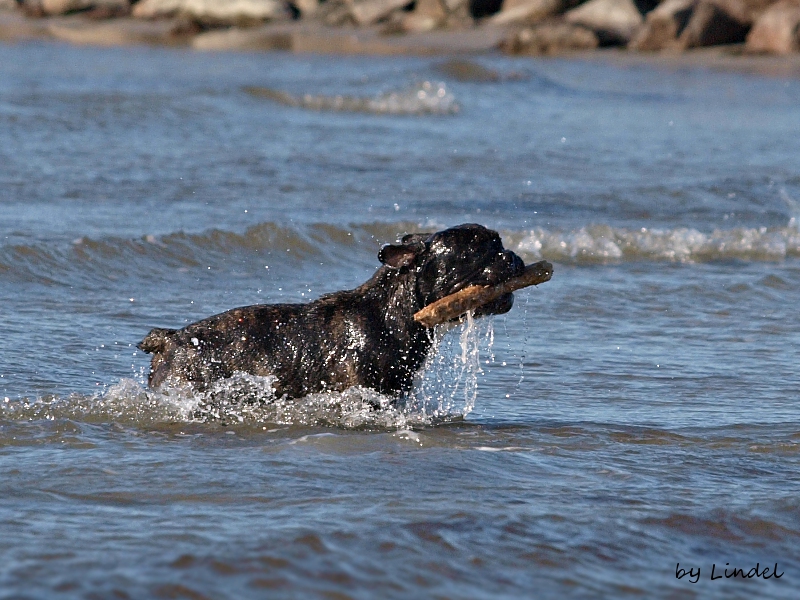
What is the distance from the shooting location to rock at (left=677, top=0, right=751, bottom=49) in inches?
1344

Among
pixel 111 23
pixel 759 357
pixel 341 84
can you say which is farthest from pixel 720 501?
pixel 111 23

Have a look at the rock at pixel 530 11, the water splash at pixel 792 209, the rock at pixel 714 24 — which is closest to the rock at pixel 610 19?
the rock at pixel 530 11

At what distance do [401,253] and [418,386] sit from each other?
75cm

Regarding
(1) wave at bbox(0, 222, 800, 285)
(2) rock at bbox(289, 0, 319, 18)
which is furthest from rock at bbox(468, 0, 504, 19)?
(1) wave at bbox(0, 222, 800, 285)

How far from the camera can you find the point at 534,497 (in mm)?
5539

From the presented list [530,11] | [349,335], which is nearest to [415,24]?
[530,11]

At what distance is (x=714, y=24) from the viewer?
112 ft

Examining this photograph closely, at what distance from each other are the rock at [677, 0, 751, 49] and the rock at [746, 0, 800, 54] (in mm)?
767

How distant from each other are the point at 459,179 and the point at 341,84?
34.8ft

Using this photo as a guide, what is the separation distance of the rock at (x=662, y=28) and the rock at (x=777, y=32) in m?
2.08

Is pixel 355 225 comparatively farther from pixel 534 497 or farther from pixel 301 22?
pixel 301 22

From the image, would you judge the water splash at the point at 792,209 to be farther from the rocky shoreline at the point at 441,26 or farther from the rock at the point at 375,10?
the rock at the point at 375,10

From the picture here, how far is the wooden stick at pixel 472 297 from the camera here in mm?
6531

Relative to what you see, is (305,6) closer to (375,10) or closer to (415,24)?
(375,10)
